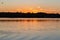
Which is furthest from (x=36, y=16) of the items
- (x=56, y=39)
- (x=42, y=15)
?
(x=56, y=39)

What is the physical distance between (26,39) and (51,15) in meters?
91.3

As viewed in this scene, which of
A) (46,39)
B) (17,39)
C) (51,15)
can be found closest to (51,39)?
(46,39)

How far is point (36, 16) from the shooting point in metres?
107

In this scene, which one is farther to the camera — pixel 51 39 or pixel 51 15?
pixel 51 15

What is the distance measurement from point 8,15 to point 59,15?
2625 cm

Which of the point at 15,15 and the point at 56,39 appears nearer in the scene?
the point at 56,39

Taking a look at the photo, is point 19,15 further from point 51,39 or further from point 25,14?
point 51,39

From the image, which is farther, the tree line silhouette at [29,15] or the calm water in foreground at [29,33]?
the tree line silhouette at [29,15]

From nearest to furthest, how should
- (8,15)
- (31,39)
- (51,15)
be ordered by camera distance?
(31,39) < (8,15) < (51,15)

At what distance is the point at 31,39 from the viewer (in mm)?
17406

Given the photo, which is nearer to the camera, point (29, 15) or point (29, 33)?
point (29, 33)

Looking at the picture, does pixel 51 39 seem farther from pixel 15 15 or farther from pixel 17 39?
pixel 15 15

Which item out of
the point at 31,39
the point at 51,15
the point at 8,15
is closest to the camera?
the point at 31,39

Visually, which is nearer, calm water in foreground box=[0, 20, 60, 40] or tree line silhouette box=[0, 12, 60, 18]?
calm water in foreground box=[0, 20, 60, 40]
